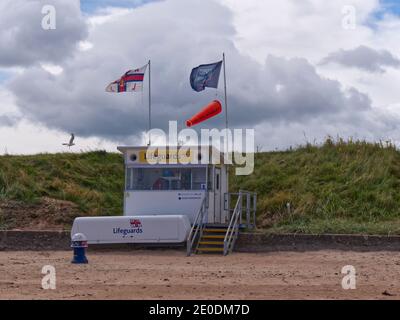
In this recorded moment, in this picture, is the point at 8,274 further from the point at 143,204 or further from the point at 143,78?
the point at 143,78

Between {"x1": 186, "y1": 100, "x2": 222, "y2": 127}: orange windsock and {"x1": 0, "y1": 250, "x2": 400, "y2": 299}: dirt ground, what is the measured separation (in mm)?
4346

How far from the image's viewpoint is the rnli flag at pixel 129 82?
26219mm

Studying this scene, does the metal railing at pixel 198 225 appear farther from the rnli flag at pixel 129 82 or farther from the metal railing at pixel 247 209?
the rnli flag at pixel 129 82

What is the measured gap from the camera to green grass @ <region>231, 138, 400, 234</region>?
85.4 feet

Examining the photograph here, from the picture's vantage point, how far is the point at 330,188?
28969 mm

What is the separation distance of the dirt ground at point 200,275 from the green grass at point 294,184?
3745mm

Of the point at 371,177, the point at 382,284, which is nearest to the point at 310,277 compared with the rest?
the point at 382,284

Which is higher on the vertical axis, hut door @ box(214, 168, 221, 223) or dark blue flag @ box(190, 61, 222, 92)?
dark blue flag @ box(190, 61, 222, 92)

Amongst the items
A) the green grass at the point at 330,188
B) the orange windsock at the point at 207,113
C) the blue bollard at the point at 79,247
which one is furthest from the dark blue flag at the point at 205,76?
the blue bollard at the point at 79,247

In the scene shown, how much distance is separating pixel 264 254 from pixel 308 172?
8343 millimetres

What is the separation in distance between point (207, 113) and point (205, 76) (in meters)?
1.66

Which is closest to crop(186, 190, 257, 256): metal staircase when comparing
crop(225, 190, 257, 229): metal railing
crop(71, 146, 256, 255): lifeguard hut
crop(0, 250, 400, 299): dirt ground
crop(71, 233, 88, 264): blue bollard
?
crop(71, 146, 256, 255): lifeguard hut

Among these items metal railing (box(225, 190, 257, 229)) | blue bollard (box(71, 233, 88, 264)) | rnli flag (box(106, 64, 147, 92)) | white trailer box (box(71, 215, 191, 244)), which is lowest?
blue bollard (box(71, 233, 88, 264))

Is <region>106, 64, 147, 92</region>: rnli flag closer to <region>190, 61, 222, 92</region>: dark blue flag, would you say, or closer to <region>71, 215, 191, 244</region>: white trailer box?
<region>190, 61, 222, 92</region>: dark blue flag
